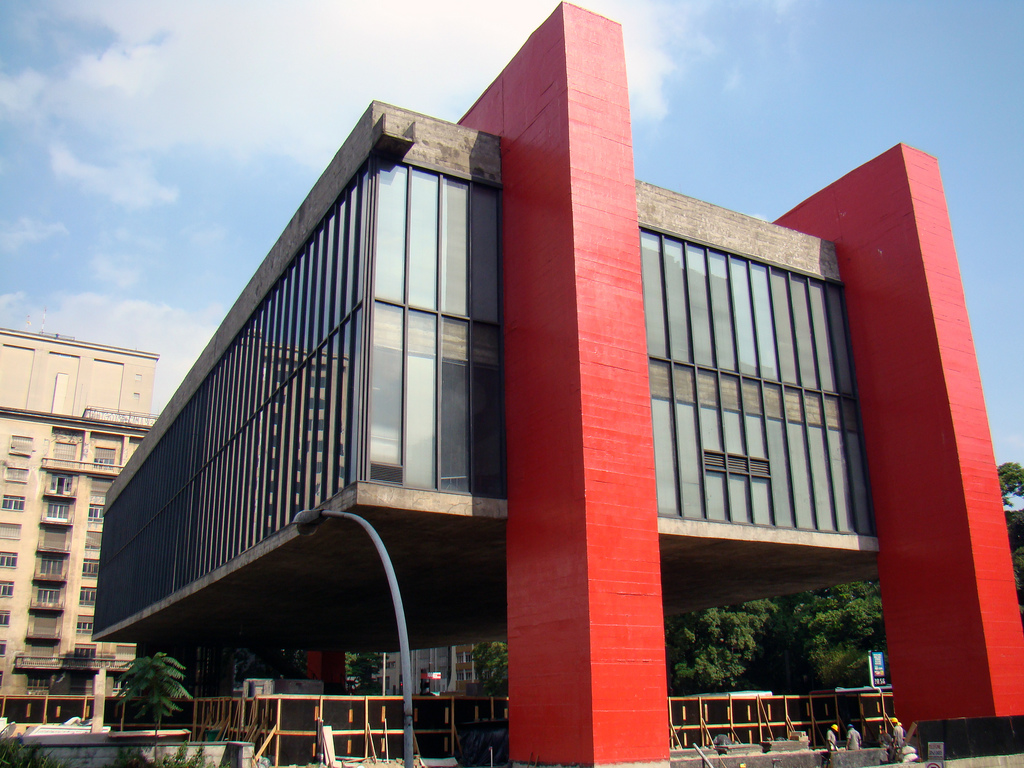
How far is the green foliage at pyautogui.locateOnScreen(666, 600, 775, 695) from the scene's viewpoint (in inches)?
2135

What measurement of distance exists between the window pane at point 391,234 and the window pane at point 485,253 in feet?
6.52

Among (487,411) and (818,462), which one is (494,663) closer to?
(818,462)

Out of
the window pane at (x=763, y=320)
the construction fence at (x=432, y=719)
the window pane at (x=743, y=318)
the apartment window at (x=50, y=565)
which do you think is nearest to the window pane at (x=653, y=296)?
the window pane at (x=743, y=318)

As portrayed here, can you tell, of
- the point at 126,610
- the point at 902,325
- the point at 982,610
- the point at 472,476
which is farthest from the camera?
the point at 126,610

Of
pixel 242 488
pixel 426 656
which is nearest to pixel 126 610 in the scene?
pixel 242 488

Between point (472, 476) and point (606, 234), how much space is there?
6.46 metres

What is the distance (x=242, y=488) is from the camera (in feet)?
88.1

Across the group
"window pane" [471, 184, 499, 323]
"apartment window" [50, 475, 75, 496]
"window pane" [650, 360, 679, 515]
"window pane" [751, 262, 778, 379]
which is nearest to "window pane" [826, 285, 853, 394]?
"window pane" [751, 262, 778, 379]

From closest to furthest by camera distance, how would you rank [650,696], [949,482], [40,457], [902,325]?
[650,696], [949,482], [902,325], [40,457]

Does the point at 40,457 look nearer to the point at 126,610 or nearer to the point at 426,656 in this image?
the point at 126,610

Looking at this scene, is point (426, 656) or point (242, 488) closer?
point (242, 488)

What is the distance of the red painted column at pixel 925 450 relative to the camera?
71.2ft

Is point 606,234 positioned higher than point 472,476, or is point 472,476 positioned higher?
point 606,234

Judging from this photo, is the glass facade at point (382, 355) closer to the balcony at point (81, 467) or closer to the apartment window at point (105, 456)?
the balcony at point (81, 467)
